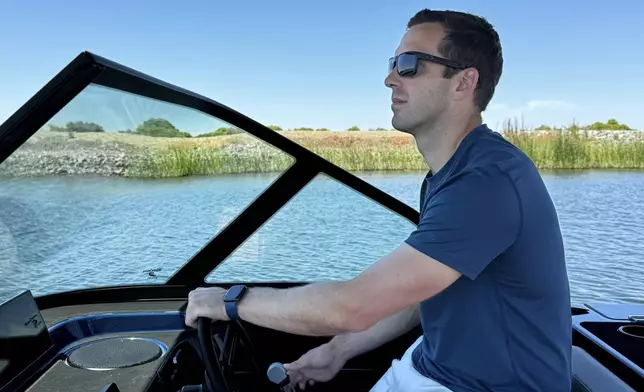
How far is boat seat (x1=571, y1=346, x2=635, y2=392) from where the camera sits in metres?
1.37

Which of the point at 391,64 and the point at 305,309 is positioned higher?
the point at 391,64

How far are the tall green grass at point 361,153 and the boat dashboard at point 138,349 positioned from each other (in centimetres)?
51

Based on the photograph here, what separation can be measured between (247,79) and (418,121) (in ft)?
45.4

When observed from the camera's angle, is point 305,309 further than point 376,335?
No

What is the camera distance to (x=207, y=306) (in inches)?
47.3

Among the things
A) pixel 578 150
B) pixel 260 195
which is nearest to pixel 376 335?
pixel 260 195

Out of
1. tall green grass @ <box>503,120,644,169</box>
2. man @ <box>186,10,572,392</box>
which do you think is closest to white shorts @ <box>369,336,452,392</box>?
man @ <box>186,10,572,392</box>

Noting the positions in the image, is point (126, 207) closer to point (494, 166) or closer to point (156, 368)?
point (156, 368)

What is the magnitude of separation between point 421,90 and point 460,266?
17.5 inches

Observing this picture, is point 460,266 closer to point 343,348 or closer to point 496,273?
point 496,273

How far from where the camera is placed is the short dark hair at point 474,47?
4.16 ft

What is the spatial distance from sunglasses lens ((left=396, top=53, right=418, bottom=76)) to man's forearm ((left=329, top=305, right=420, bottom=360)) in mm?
648

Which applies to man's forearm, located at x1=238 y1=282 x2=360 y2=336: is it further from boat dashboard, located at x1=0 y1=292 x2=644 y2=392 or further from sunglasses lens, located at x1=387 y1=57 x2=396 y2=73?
sunglasses lens, located at x1=387 y1=57 x2=396 y2=73

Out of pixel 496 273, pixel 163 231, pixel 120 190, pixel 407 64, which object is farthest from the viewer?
pixel 163 231
